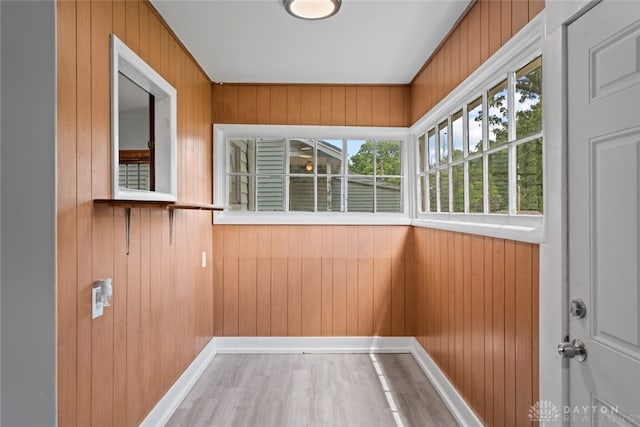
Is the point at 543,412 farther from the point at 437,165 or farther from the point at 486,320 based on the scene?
the point at 437,165

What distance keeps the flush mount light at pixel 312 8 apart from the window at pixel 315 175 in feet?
5.01

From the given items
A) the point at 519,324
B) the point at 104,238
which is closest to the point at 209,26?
the point at 104,238

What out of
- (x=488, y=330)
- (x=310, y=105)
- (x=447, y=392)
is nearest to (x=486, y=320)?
→ (x=488, y=330)

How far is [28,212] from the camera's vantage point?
1.27 metres

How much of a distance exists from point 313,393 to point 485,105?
223 centimetres

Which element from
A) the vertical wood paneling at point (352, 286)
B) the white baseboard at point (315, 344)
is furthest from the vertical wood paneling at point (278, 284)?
the vertical wood paneling at point (352, 286)

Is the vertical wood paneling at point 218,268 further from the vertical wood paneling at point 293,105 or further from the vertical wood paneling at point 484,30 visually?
the vertical wood paneling at point 484,30

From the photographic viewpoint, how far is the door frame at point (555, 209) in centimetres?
135

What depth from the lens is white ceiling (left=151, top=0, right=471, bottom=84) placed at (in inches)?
87.6

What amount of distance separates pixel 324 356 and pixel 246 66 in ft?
8.60

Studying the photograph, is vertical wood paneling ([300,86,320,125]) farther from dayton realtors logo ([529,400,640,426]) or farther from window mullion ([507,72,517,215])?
dayton realtors logo ([529,400,640,426])

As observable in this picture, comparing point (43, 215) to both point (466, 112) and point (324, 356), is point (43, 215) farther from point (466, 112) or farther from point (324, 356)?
point (324, 356)

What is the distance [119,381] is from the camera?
187cm

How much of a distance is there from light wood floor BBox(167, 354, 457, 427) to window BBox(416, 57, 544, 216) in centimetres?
Answer: 135
